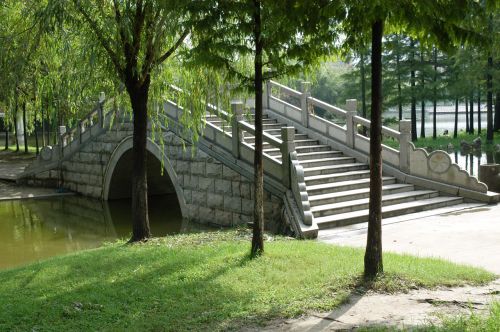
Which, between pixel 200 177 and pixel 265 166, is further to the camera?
pixel 200 177

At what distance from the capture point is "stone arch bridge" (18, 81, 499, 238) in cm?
1239

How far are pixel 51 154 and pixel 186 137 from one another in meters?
11.1

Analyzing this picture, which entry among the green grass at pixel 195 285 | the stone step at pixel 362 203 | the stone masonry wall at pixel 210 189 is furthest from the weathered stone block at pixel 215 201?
the green grass at pixel 195 285

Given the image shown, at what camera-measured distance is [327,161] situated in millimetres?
15062

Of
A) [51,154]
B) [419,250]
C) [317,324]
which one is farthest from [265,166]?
[51,154]

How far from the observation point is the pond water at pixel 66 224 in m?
14.3

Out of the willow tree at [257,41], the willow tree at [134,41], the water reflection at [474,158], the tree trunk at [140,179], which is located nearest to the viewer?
the willow tree at [257,41]

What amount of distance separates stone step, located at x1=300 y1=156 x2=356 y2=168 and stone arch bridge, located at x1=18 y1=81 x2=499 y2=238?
3 centimetres

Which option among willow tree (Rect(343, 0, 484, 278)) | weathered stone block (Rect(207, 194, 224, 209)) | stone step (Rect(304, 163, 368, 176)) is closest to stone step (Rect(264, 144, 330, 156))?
stone step (Rect(304, 163, 368, 176))

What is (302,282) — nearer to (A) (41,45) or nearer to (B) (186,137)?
(A) (41,45)

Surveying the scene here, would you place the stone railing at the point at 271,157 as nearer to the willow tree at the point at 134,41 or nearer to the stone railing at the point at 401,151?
the stone railing at the point at 401,151

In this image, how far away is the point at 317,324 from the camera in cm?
Result: 545

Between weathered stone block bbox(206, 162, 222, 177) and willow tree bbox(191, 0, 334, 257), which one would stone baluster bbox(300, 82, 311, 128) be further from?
willow tree bbox(191, 0, 334, 257)

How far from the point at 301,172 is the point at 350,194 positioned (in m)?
1.66
